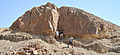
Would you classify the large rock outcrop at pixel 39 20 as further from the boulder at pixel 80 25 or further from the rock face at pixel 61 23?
the boulder at pixel 80 25

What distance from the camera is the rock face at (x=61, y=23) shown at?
20.0 metres

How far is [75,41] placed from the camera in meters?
19.2

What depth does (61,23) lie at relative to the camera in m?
21.3

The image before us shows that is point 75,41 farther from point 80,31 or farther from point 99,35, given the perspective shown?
point 99,35

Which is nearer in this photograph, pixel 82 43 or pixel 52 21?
pixel 82 43

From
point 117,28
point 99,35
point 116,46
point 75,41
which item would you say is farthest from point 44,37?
point 117,28

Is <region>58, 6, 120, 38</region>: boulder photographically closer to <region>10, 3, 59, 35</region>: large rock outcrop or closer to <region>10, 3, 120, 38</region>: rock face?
<region>10, 3, 120, 38</region>: rock face

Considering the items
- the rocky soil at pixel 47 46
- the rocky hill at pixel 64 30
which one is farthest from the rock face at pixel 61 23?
the rocky soil at pixel 47 46

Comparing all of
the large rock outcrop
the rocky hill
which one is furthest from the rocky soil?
the large rock outcrop

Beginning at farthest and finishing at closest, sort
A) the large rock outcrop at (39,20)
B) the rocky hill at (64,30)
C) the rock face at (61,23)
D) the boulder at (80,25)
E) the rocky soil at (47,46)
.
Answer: the large rock outcrop at (39,20), the rock face at (61,23), the boulder at (80,25), the rocky hill at (64,30), the rocky soil at (47,46)

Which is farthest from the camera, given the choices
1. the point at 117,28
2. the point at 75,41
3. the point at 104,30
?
the point at 117,28

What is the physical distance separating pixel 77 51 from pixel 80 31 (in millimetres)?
4128

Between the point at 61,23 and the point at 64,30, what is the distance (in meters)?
1.20

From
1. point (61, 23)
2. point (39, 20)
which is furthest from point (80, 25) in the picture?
point (39, 20)
